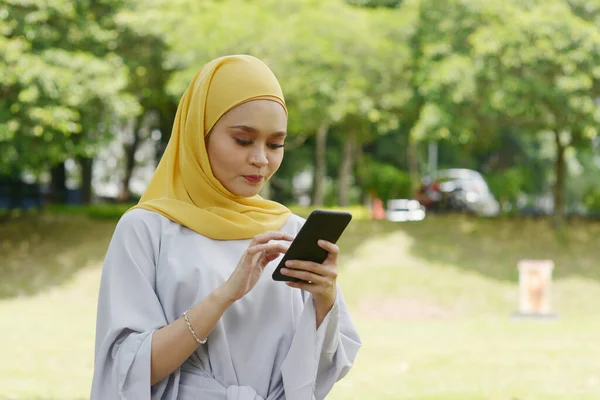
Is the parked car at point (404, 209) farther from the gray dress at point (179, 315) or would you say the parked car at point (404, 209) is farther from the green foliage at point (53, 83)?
the gray dress at point (179, 315)

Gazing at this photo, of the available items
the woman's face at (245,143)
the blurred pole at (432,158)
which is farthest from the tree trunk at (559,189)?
the blurred pole at (432,158)

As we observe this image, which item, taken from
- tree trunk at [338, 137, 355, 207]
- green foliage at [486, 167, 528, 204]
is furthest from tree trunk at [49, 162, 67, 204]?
green foliage at [486, 167, 528, 204]

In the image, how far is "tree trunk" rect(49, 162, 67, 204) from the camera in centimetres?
2417

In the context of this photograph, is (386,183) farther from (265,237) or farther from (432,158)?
(265,237)

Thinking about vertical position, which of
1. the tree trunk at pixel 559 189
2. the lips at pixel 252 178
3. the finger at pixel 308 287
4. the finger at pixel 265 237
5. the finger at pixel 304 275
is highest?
the lips at pixel 252 178

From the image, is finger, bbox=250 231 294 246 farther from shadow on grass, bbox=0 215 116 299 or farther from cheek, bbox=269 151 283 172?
shadow on grass, bbox=0 215 116 299

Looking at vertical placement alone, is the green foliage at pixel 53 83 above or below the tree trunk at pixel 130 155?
above

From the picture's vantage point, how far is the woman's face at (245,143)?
2318 millimetres

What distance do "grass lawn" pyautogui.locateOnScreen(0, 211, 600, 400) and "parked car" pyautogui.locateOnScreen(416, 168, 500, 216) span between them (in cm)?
415

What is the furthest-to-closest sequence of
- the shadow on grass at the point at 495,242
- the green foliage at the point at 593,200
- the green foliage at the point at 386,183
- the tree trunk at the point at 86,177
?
the green foliage at the point at 386,183 → the tree trunk at the point at 86,177 → the green foliage at the point at 593,200 → the shadow on grass at the point at 495,242

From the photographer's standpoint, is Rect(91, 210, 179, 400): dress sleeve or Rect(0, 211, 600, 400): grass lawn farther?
Rect(0, 211, 600, 400): grass lawn

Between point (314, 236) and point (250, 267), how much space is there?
17 cm

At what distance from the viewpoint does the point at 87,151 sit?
1744cm

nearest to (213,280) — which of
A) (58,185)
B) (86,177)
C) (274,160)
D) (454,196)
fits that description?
(274,160)
